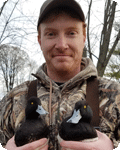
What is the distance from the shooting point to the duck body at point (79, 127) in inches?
43.8

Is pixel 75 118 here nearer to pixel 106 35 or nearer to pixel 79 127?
pixel 79 127

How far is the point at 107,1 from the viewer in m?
4.96

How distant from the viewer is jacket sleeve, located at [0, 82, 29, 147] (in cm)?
166

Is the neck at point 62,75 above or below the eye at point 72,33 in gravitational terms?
below

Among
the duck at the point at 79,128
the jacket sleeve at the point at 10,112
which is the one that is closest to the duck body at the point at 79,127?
the duck at the point at 79,128

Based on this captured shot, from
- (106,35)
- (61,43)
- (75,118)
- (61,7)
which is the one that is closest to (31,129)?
(75,118)

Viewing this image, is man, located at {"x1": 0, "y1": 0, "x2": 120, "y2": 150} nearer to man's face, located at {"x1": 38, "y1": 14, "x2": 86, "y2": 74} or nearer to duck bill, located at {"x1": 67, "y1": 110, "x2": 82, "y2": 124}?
man's face, located at {"x1": 38, "y1": 14, "x2": 86, "y2": 74}

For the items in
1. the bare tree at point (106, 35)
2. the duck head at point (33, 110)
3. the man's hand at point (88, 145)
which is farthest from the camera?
the bare tree at point (106, 35)

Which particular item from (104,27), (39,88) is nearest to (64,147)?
(39,88)

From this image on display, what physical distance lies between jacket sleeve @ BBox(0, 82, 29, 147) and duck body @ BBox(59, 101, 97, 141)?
705 mm

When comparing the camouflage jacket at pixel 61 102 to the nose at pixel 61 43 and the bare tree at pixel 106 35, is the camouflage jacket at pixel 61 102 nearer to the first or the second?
the nose at pixel 61 43

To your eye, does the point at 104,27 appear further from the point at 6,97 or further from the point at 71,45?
the point at 6,97

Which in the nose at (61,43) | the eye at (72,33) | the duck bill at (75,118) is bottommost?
the duck bill at (75,118)

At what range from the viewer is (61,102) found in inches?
60.7
